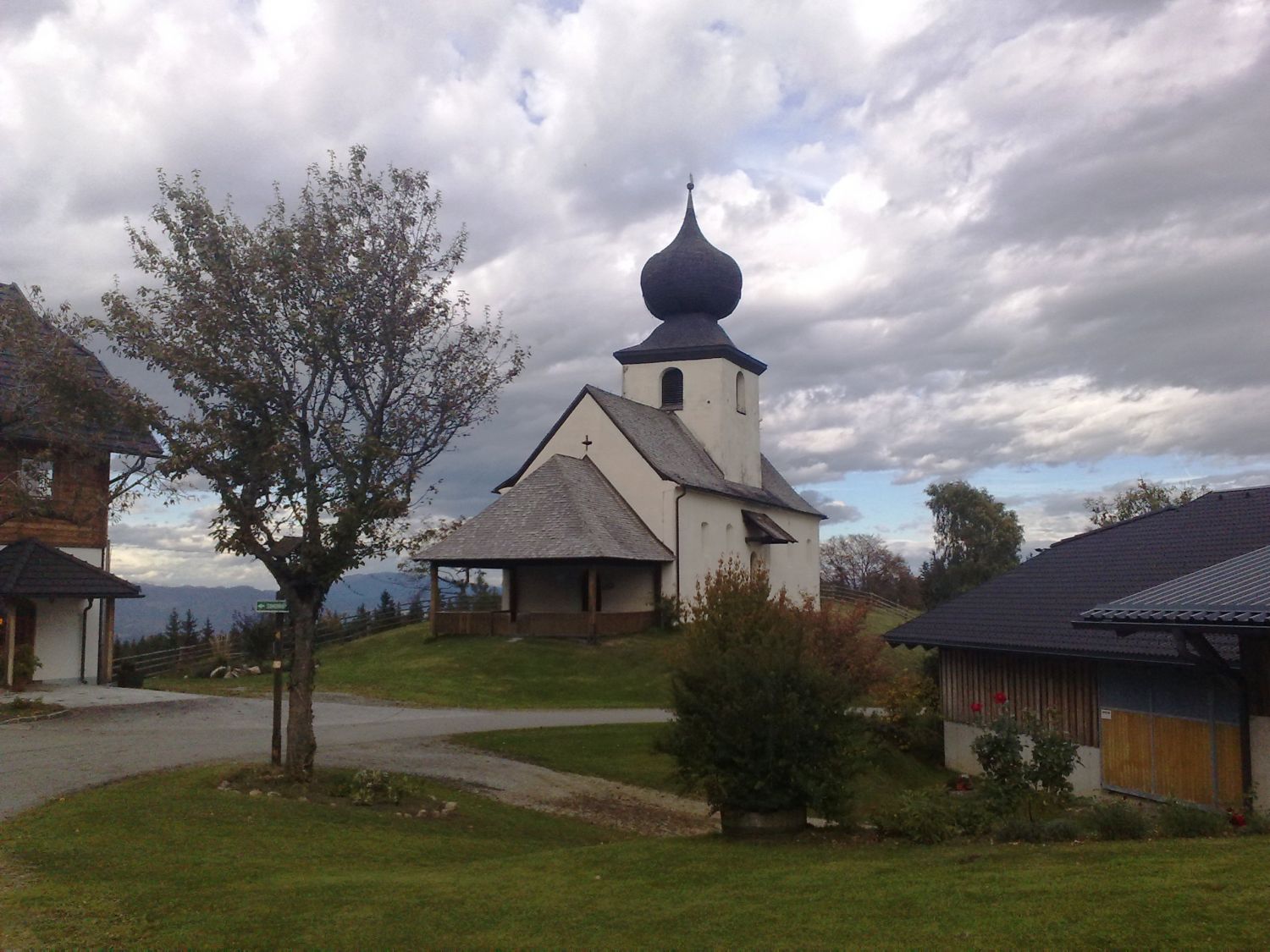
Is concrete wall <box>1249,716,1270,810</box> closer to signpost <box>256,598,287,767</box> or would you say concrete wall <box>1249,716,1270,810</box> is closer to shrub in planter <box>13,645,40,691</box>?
signpost <box>256,598,287,767</box>

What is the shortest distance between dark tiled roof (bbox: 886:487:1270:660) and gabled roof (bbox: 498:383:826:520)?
19.5 meters

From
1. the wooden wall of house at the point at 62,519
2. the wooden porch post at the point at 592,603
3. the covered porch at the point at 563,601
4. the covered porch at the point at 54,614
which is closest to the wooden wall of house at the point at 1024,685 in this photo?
the wooden porch post at the point at 592,603

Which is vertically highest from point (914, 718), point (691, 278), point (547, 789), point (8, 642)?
point (691, 278)

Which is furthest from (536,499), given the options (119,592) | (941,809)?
(941,809)

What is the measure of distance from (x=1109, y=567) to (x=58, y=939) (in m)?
17.5

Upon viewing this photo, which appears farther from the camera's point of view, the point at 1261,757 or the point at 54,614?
the point at 54,614

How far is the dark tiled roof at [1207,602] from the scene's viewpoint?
1077cm

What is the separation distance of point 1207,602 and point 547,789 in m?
9.86

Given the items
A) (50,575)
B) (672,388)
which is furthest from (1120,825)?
(672,388)

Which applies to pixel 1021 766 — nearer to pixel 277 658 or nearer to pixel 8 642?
pixel 277 658

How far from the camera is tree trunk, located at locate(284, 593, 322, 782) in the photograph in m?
14.2

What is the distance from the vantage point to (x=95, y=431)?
15.0m

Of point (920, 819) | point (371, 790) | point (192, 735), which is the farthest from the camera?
point (192, 735)

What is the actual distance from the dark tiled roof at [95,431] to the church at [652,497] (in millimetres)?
7988
